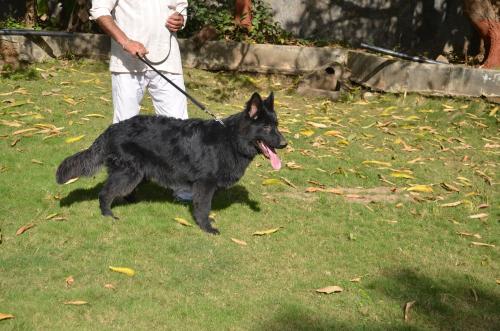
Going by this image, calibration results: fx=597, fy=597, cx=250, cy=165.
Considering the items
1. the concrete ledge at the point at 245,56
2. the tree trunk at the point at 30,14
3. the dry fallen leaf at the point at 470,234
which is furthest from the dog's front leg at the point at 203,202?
the tree trunk at the point at 30,14

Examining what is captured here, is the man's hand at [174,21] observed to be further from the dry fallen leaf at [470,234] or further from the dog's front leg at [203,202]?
the dry fallen leaf at [470,234]

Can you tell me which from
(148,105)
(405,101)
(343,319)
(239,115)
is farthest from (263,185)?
(405,101)

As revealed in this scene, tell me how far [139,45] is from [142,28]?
326 millimetres

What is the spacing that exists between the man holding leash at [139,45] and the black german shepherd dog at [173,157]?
387 millimetres

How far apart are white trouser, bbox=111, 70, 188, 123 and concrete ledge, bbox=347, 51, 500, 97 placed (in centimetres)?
655

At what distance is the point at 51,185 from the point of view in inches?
272

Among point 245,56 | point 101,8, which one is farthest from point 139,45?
point 245,56

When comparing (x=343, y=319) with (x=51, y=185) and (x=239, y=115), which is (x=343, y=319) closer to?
(x=239, y=115)

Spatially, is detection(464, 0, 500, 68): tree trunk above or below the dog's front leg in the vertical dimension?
above

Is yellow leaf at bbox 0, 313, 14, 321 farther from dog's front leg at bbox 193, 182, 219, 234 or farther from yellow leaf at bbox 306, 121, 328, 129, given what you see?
yellow leaf at bbox 306, 121, 328, 129

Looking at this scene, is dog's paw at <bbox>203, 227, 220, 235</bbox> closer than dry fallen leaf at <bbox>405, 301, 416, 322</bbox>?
No

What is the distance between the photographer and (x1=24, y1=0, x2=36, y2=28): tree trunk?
44.1 ft

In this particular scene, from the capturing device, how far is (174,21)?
6.20 m

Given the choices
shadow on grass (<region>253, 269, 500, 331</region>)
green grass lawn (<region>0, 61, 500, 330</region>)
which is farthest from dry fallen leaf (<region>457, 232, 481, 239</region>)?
shadow on grass (<region>253, 269, 500, 331</region>)
